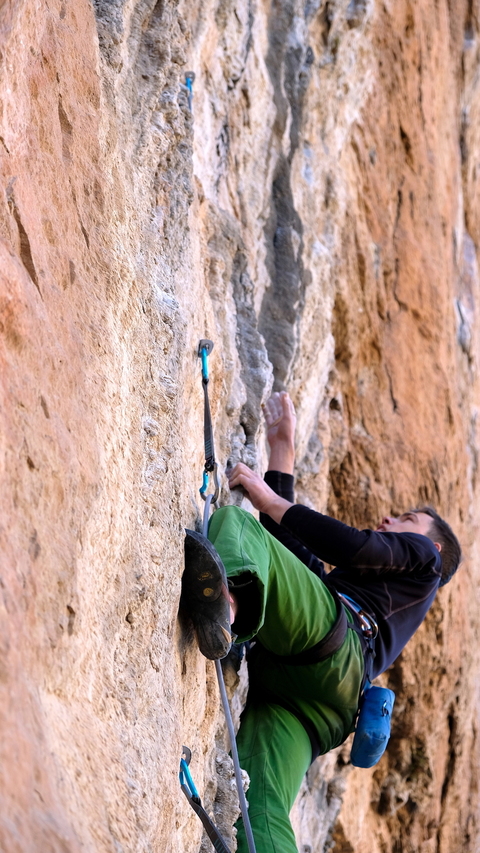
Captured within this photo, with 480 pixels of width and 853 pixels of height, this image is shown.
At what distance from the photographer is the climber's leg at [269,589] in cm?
198

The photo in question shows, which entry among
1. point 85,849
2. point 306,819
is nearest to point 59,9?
point 85,849

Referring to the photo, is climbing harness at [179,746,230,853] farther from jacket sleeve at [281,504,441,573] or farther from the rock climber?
jacket sleeve at [281,504,441,573]

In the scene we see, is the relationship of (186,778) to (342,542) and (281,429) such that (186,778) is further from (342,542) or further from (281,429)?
(281,429)

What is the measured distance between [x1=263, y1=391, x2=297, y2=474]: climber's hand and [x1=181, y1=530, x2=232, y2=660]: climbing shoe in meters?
1.12

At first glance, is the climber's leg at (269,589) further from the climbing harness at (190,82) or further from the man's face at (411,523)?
the climbing harness at (190,82)

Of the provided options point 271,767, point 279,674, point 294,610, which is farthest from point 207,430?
point 271,767

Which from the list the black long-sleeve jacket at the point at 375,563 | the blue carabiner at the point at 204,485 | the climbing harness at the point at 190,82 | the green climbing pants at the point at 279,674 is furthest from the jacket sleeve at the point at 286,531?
the climbing harness at the point at 190,82

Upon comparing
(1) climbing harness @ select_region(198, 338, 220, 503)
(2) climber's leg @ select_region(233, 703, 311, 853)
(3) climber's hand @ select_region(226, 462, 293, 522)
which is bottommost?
(2) climber's leg @ select_region(233, 703, 311, 853)

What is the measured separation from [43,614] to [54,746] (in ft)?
0.57

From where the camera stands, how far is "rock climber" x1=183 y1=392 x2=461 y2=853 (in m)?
2.11

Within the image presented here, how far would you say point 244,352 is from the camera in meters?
2.82

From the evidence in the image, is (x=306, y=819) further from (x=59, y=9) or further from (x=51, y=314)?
(x=59, y=9)

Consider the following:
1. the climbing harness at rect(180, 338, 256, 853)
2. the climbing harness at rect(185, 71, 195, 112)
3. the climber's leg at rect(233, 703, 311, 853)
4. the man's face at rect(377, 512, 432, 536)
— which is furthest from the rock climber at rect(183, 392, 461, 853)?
the climbing harness at rect(185, 71, 195, 112)

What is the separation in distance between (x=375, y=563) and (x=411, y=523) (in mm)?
594
